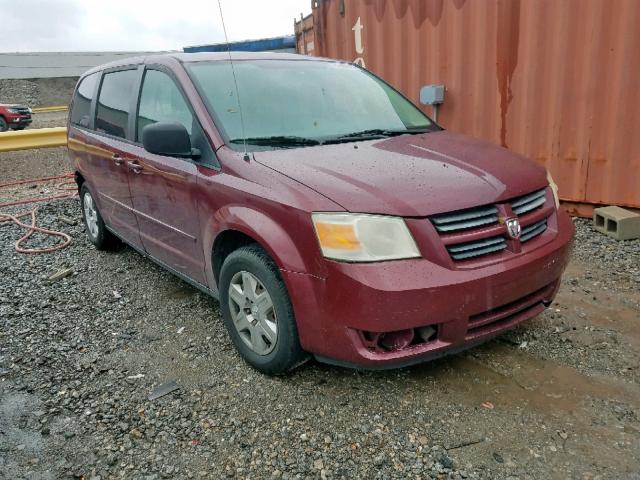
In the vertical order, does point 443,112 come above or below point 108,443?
above

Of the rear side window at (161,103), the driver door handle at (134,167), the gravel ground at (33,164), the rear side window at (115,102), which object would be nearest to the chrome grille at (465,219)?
the rear side window at (161,103)

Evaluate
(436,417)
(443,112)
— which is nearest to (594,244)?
(443,112)

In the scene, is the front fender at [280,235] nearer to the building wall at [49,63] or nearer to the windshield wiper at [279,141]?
the windshield wiper at [279,141]

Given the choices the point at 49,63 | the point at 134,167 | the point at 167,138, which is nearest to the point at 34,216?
the point at 134,167

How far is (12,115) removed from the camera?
15445 mm

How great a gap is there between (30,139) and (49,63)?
24565mm

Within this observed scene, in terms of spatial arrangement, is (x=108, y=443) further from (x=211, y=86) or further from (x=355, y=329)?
(x=211, y=86)

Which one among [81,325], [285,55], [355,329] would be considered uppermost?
[285,55]

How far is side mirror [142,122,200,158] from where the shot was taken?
112 inches

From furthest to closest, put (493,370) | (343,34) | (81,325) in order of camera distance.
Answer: (343,34)
(81,325)
(493,370)

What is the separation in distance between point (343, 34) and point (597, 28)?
11.0 feet

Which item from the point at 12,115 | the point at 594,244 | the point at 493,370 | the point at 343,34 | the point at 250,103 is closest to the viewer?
the point at 493,370

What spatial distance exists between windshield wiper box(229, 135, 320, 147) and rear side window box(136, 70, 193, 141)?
41 cm

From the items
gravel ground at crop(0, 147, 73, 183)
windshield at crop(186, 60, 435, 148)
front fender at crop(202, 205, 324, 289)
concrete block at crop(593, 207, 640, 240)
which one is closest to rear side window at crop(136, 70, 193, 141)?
windshield at crop(186, 60, 435, 148)
